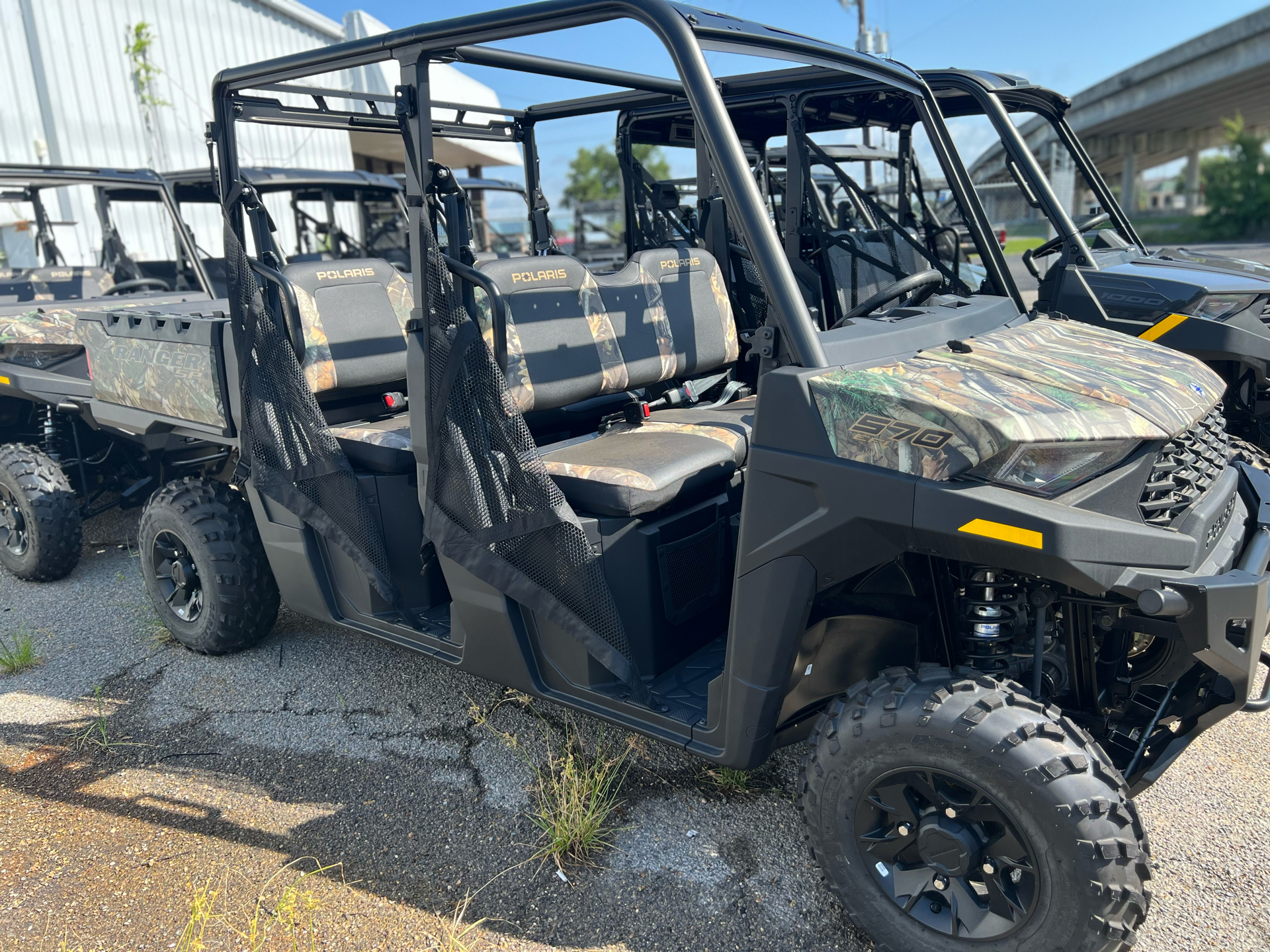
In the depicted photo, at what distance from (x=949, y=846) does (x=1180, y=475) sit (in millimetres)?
929

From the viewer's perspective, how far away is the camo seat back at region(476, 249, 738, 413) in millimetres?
3014

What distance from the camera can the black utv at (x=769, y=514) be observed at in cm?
188

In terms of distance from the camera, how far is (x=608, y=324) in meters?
3.30

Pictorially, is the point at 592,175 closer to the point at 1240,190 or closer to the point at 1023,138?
the point at 1240,190

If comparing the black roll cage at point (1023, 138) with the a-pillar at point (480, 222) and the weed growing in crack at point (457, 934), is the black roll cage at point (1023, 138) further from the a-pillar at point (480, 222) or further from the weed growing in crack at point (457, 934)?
the a-pillar at point (480, 222)

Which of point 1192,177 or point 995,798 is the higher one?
point 1192,177

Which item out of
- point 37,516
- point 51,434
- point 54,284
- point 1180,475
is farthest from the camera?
point 54,284

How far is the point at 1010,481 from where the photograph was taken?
1864mm

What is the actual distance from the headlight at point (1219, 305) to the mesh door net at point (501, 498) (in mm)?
3320

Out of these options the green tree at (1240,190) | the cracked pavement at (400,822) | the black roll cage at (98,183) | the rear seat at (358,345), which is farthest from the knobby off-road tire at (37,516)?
the green tree at (1240,190)

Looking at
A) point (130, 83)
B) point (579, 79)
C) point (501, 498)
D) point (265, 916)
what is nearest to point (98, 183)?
point (579, 79)

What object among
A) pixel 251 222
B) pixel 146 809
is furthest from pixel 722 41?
pixel 146 809

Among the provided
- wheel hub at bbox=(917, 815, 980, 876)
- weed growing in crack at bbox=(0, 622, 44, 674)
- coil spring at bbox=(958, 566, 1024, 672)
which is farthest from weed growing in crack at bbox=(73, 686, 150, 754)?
coil spring at bbox=(958, 566, 1024, 672)

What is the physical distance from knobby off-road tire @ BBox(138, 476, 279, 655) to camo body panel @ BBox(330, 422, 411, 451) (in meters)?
0.72
